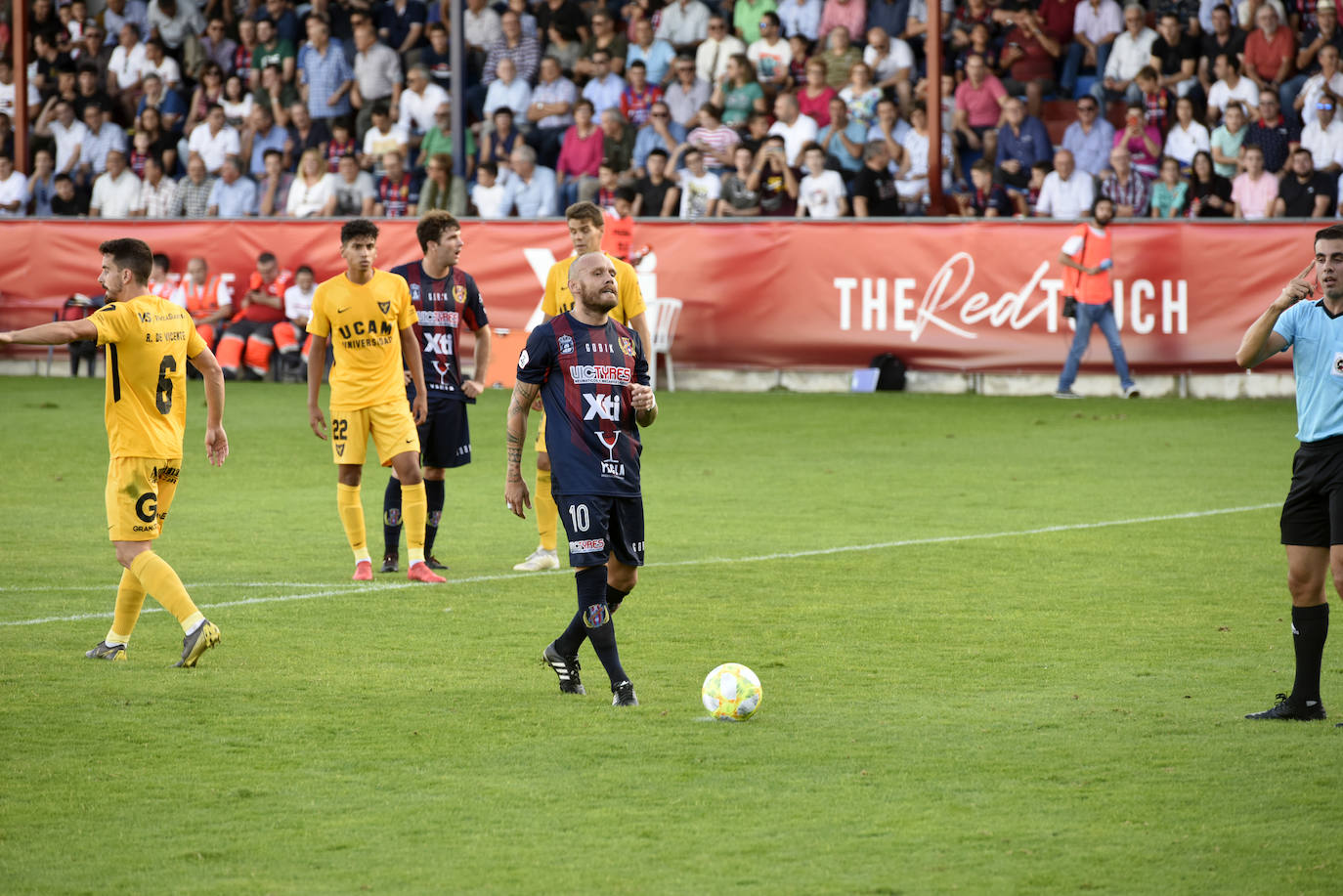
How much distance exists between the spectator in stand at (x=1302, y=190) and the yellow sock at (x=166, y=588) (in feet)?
50.2

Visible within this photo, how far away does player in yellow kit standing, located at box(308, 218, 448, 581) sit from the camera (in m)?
10.6

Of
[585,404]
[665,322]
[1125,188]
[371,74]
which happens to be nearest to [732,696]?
[585,404]

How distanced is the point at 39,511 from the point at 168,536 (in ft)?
5.31

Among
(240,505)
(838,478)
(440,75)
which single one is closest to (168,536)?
(240,505)

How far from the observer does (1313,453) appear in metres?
6.92

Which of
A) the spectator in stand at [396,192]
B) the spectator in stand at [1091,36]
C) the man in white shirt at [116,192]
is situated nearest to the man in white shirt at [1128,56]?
the spectator in stand at [1091,36]

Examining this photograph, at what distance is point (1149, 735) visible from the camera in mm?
6840

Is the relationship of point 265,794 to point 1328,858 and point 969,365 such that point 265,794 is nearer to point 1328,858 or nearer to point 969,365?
point 1328,858

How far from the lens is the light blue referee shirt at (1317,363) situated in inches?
271

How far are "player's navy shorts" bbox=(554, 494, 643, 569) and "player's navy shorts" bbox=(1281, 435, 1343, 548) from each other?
2592 millimetres

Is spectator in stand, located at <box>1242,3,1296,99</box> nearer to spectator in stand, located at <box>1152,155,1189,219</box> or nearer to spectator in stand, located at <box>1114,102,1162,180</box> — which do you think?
spectator in stand, located at <box>1114,102,1162,180</box>

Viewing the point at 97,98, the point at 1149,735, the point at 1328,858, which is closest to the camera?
the point at 1328,858

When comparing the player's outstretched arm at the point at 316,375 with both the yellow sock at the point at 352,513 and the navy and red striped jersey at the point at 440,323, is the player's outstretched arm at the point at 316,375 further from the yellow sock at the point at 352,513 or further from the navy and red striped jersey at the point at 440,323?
the navy and red striped jersey at the point at 440,323

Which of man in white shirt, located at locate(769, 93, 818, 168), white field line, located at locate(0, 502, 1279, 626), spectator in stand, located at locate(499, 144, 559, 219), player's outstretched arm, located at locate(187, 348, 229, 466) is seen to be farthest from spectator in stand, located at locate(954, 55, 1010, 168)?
player's outstretched arm, located at locate(187, 348, 229, 466)
